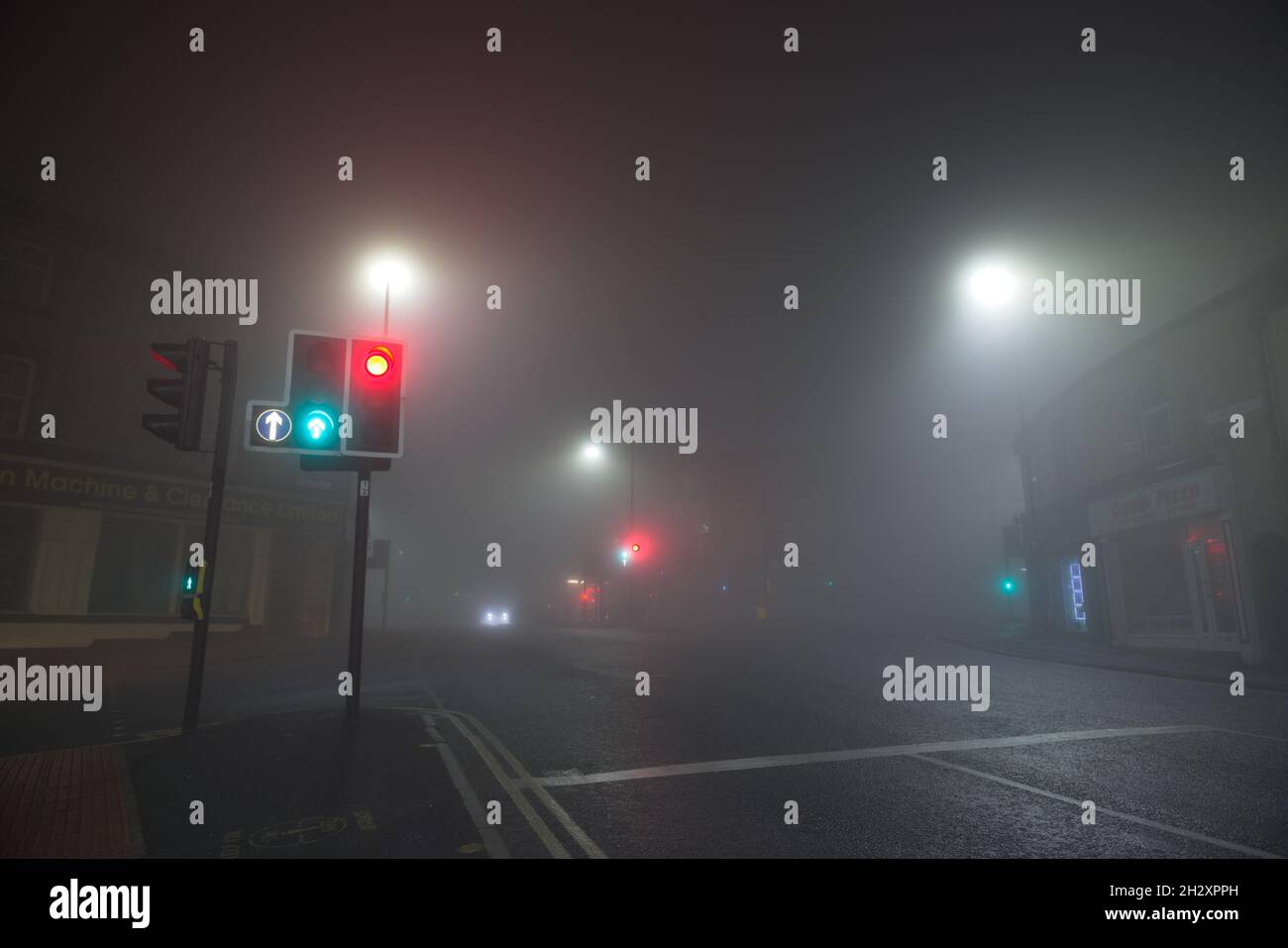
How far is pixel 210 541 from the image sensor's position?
307 inches

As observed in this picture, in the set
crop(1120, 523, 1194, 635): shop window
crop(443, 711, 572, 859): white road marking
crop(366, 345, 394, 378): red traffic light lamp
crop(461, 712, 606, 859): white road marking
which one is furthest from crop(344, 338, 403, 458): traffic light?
crop(1120, 523, 1194, 635): shop window

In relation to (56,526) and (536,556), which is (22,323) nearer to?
(56,526)

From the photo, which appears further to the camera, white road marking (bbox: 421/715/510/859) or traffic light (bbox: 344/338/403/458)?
traffic light (bbox: 344/338/403/458)

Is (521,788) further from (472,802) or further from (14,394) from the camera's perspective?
(14,394)

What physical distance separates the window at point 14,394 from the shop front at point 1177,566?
105ft

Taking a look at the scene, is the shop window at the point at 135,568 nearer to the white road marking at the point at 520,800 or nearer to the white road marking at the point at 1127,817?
the white road marking at the point at 520,800

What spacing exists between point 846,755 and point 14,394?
23.1 m

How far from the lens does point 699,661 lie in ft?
53.5

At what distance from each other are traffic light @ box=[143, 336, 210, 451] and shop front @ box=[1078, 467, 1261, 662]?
21.8m

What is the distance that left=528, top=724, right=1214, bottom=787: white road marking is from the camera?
20.4 ft

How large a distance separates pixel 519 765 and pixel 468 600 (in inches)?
3697

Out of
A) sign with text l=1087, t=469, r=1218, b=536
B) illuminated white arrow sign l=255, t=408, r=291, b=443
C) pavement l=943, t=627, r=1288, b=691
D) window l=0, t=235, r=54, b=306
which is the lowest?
pavement l=943, t=627, r=1288, b=691

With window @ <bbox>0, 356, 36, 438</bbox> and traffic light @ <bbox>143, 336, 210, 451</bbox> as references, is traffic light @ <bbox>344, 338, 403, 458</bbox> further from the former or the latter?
window @ <bbox>0, 356, 36, 438</bbox>
